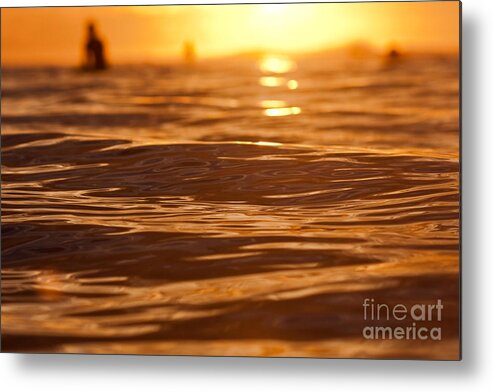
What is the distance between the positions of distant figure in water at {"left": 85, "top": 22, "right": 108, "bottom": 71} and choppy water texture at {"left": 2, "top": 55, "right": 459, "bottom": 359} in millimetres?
31

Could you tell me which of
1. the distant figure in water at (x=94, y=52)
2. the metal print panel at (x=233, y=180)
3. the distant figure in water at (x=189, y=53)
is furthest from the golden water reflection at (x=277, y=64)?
the distant figure in water at (x=94, y=52)

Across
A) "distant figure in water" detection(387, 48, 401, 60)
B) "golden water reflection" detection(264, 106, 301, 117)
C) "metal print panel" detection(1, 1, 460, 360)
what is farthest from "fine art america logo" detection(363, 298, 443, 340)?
"distant figure in water" detection(387, 48, 401, 60)

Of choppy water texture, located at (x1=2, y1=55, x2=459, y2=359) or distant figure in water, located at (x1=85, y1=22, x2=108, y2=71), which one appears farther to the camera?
distant figure in water, located at (x1=85, y1=22, x2=108, y2=71)

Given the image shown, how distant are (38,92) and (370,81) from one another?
923 millimetres

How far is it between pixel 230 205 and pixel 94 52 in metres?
0.58

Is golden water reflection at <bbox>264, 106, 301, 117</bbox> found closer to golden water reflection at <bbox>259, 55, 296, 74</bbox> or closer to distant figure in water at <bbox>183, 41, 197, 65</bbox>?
golden water reflection at <bbox>259, 55, 296, 74</bbox>

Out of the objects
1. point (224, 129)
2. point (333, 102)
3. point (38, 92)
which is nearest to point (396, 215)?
point (333, 102)

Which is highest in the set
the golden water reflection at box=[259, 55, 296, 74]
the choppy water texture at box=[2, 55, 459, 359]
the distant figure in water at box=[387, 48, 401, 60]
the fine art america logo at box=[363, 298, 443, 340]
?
the distant figure in water at box=[387, 48, 401, 60]

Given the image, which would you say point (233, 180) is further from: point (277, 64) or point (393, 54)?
point (393, 54)

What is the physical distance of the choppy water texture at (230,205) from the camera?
219cm

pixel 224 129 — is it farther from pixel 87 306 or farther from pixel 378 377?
pixel 378 377

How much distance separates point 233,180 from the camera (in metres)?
2.24

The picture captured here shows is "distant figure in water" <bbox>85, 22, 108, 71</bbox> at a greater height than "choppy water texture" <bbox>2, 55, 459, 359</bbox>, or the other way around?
"distant figure in water" <bbox>85, 22, 108, 71</bbox>

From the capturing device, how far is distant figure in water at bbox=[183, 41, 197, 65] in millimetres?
2275
